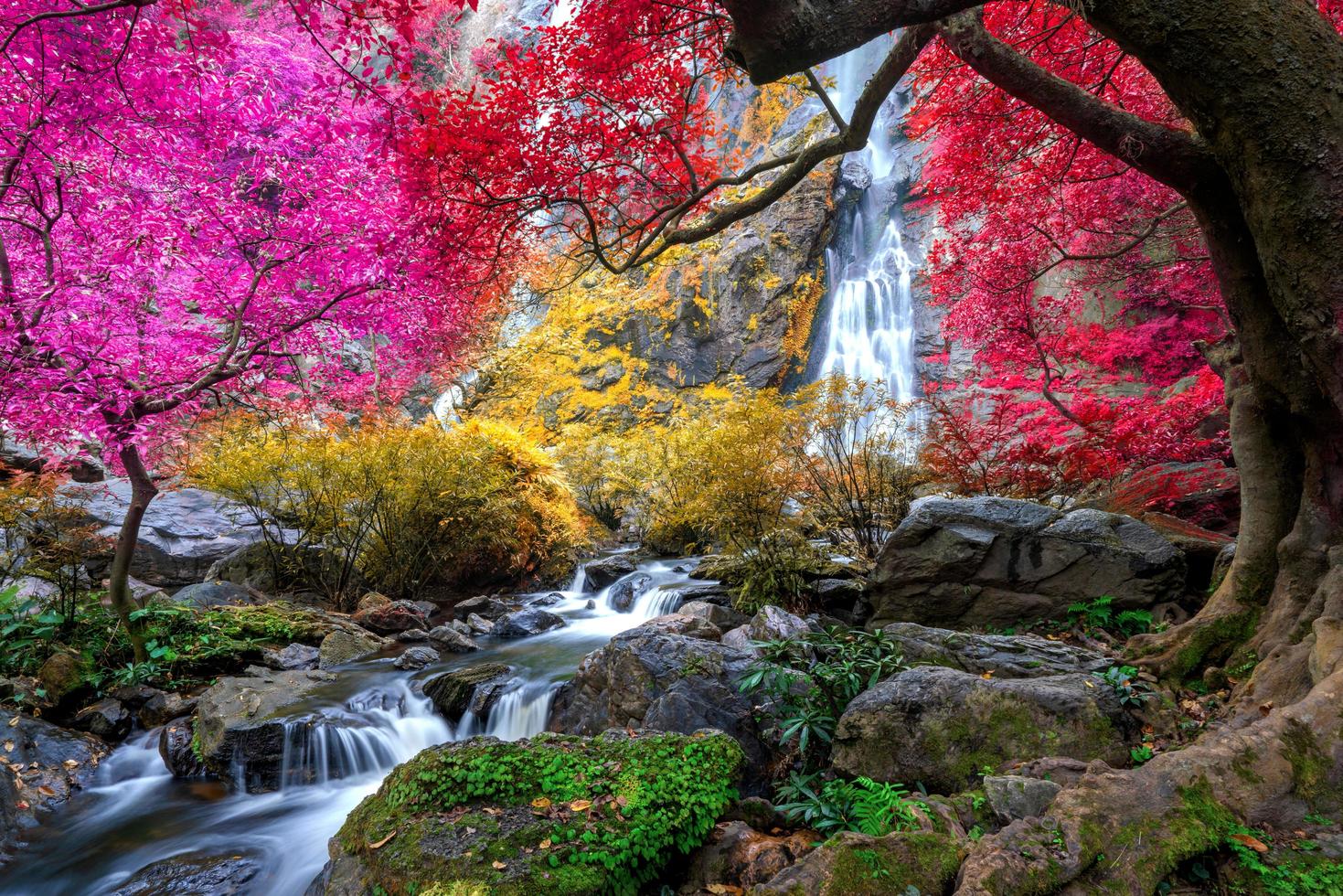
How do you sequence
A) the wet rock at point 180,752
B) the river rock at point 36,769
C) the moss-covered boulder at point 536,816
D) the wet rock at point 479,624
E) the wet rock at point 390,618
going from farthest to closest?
the wet rock at point 479,624 < the wet rock at point 390,618 < the wet rock at point 180,752 < the river rock at point 36,769 < the moss-covered boulder at point 536,816

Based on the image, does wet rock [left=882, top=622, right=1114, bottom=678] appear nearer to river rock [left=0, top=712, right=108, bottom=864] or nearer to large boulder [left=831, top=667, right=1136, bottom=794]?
large boulder [left=831, top=667, right=1136, bottom=794]

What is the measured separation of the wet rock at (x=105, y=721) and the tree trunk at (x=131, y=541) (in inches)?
21.9

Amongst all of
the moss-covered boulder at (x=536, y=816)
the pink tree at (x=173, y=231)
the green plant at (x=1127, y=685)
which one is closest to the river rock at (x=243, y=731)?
the pink tree at (x=173, y=231)

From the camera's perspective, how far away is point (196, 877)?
3.53m

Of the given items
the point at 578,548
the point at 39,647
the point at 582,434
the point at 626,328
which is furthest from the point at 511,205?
the point at 626,328

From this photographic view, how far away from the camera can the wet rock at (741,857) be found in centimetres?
229

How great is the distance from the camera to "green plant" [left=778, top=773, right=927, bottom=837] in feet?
7.87

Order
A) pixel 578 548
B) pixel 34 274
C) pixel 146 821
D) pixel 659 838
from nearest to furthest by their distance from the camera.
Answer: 1. pixel 659 838
2. pixel 146 821
3. pixel 34 274
4. pixel 578 548

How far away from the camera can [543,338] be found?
49.3 feet

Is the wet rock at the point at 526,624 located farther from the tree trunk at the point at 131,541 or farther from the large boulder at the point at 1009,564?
the large boulder at the point at 1009,564

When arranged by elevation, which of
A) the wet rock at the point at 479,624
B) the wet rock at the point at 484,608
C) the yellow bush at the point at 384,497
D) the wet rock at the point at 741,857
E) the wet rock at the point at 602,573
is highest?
the yellow bush at the point at 384,497

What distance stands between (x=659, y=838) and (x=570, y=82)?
17.7ft

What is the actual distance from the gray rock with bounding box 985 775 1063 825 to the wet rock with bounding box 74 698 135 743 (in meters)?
6.39

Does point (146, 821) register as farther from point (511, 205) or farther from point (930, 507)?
point (930, 507)
